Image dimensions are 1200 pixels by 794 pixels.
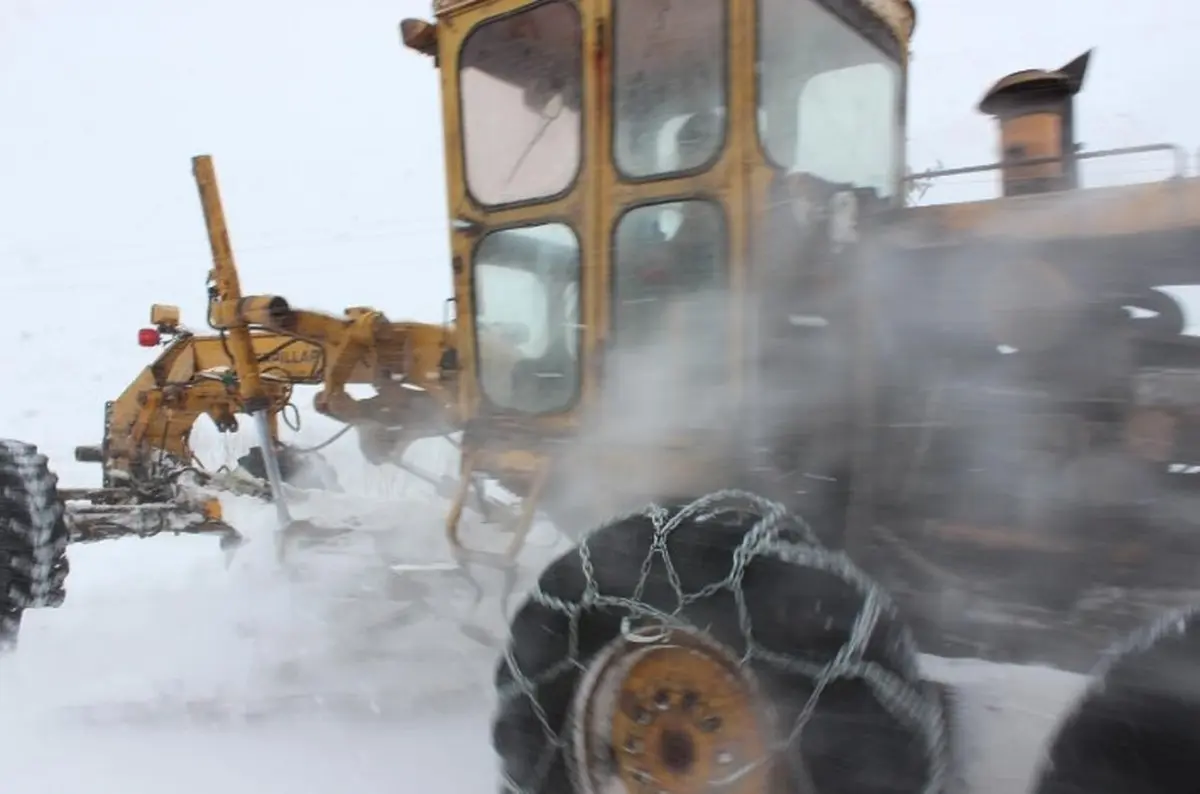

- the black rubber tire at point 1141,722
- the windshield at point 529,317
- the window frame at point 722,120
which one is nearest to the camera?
the black rubber tire at point 1141,722

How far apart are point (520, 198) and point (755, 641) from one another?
5.82 feet

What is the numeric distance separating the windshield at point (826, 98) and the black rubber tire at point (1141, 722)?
1.53 m

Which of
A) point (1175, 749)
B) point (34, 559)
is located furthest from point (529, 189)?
point (34, 559)

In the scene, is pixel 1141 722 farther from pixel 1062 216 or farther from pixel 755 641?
pixel 1062 216

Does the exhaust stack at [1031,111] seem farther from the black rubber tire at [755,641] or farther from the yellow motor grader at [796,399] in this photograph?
the black rubber tire at [755,641]

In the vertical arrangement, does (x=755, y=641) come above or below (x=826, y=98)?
below

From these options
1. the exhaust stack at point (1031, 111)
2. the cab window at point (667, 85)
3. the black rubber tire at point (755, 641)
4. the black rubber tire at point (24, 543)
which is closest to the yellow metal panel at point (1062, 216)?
the exhaust stack at point (1031, 111)

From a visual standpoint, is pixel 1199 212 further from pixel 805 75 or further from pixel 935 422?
pixel 805 75

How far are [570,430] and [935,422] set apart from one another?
1.19 m

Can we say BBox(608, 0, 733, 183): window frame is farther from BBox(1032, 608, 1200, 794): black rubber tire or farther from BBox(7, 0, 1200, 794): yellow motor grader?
BBox(1032, 608, 1200, 794): black rubber tire

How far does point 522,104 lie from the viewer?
346 centimetres

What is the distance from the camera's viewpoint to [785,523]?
2324 millimetres

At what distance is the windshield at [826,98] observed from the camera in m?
2.96

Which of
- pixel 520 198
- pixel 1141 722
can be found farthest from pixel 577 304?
pixel 1141 722
